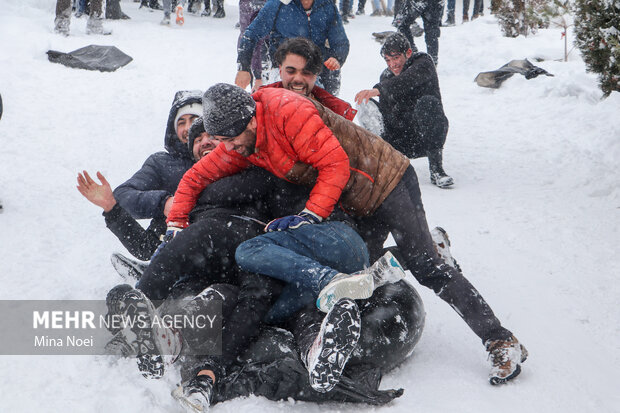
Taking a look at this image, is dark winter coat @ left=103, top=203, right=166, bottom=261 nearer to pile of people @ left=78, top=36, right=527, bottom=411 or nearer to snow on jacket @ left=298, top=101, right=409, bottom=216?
pile of people @ left=78, top=36, right=527, bottom=411

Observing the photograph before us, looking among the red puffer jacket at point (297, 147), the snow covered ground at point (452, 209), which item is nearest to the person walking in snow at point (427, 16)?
the snow covered ground at point (452, 209)

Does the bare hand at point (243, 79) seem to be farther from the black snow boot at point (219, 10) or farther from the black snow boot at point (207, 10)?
the black snow boot at point (207, 10)

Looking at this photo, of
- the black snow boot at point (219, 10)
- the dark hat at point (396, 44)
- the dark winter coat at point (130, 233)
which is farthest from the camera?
the black snow boot at point (219, 10)

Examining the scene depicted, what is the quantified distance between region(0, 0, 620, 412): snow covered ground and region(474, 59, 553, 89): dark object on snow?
22 cm

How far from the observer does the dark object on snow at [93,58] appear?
860 cm

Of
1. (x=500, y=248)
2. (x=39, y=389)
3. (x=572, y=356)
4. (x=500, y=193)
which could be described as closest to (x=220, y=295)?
(x=39, y=389)

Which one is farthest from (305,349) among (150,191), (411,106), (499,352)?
(411,106)

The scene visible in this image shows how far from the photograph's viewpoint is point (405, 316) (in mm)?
2859

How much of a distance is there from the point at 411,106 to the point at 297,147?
3073 mm

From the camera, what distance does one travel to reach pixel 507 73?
8.85 meters

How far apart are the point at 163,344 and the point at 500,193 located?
3869 mm

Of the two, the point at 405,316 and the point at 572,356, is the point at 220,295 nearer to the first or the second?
the point at 405,316

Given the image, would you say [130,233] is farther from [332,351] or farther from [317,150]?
[332,351]

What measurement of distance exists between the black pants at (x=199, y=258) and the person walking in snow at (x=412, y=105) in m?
2.88
